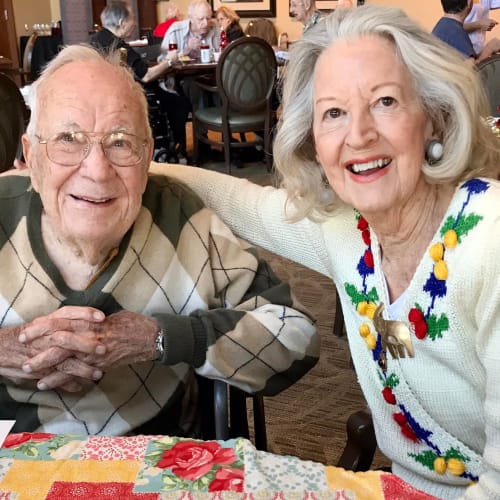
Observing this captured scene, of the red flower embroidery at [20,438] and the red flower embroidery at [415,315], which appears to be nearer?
the red flower embroidery at [20,438]

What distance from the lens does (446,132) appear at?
1262mm

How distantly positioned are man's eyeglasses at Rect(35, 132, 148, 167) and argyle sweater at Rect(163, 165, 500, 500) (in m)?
0.43

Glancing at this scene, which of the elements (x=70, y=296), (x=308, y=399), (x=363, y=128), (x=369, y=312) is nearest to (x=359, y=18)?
(x=363, y=128)

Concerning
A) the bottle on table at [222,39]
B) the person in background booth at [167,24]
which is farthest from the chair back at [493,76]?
the person in background booth at [167,24]

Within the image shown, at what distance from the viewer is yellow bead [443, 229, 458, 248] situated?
115cm

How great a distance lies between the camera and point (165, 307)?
1.47 metres

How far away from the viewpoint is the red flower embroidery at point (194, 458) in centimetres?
97

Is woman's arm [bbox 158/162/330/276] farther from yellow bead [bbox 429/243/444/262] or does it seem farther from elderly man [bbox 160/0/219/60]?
elderly man [bbox 160/0/219/60]

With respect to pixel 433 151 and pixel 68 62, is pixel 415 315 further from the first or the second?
pixel 68 62

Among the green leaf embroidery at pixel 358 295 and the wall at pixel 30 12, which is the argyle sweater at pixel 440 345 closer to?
the green leaf embroidery at pixel 358 295

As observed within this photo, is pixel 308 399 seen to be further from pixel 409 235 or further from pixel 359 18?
pixel 359 18

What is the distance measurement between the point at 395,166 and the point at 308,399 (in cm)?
168

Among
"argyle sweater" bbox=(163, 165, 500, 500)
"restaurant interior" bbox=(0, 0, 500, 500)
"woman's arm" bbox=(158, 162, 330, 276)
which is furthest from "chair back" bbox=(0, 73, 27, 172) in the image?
"argyle sweater" bbox=(163, 165, 500, 500)

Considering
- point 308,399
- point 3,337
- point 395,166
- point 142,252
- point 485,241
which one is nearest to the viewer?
point 485,241
